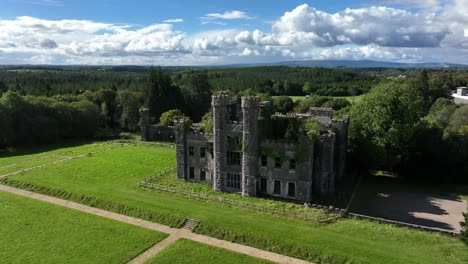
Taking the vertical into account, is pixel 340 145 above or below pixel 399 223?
above

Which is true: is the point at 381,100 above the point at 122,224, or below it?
above

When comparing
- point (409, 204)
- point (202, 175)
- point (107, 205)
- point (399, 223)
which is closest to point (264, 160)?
point (202, 175)

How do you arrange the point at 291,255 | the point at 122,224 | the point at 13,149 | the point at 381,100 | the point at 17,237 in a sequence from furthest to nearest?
1. the point at 13,149
2. the point at 381,100
3. the point at 122,224
4. the point at 17,237
5. the point at 291,255

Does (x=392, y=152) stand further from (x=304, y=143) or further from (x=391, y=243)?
(x=391, y=243)

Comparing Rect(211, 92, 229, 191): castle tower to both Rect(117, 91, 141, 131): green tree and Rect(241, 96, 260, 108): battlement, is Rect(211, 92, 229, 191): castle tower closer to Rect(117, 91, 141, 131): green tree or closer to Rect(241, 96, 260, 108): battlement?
Rect(241, 96, 260, 108): battlement

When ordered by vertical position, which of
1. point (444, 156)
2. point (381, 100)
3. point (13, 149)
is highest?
point (381, 100)

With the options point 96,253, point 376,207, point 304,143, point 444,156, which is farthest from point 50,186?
point 444,156

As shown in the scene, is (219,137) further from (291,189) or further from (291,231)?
(291,231)
